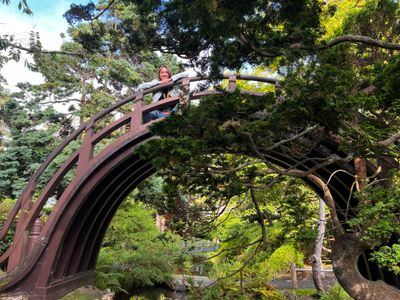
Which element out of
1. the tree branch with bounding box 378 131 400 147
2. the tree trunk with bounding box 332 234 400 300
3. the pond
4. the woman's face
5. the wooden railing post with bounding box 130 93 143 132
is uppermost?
the woman's face

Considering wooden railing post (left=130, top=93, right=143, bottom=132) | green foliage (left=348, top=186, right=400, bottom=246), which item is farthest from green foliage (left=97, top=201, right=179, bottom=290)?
green foliage (left=348, top=186, right=400, bottom=246)

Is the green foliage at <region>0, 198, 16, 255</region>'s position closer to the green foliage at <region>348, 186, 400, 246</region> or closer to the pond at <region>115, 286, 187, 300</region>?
the pond at <region>115, 286, 187, 300</region>

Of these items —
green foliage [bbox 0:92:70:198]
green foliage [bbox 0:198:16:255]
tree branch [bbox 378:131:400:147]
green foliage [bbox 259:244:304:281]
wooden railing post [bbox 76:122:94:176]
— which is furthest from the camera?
green foliage [bbox 0:92:70:198]

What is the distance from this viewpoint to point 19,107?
14.4m

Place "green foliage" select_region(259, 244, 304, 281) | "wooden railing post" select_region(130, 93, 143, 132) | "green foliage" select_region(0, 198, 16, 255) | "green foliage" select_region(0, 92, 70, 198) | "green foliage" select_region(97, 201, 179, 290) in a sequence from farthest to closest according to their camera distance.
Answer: "green foliage" select_region(0, 92, 70, 198) → "green foliage" select_region(259, 244, 304, 281) → "green foliage" select_region(97, 201, 179, 290) → "green foliage" select_region(0, 198, 16, 255) → "wooden railing post" select_region(130, 93, 143, 132)

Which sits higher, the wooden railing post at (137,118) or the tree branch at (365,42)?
the wooden railing post at (137,118)

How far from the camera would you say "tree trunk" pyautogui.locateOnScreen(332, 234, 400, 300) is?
4.07 m

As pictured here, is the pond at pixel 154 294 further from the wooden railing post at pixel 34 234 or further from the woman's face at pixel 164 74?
the woman's face at pixel 164 74

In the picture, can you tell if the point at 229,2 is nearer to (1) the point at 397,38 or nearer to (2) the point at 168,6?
(2) the point at 168,6

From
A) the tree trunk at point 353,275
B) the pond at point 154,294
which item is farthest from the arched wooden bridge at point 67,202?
the pond at point 154,294

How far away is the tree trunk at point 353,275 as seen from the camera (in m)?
4.07

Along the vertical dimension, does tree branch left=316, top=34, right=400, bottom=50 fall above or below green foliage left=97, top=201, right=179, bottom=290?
above

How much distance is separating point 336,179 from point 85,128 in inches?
198

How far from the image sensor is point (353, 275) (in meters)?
4.18
